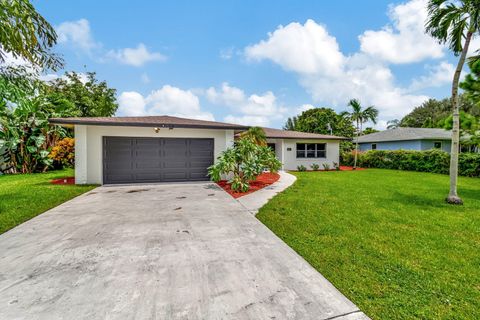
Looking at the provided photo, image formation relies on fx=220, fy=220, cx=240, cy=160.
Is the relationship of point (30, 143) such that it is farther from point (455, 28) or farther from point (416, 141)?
point (416, 141)

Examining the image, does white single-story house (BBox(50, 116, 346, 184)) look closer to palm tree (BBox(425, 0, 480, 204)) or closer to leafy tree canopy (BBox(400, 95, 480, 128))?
palm tree (BBox(425, 0, 480, 204))

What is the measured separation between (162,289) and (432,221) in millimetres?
6043

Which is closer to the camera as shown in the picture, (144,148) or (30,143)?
(144,148)

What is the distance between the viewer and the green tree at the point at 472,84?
7126 mm

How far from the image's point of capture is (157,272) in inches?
113

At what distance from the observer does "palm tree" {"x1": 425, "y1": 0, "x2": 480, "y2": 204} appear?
6273 mm

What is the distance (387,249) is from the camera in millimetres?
3688

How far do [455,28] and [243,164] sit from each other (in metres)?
7.96

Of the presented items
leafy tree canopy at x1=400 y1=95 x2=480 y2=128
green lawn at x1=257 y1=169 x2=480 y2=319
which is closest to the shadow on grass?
green lawn at x1=257 y1=169 x2=480 y2=319

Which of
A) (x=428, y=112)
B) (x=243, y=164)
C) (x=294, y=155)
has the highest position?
(x=428, y=112)

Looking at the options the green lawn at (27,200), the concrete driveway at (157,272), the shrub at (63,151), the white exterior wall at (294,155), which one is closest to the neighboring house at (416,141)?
the white exterior wall at (294,155)

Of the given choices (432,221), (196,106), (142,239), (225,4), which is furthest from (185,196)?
(196,106)

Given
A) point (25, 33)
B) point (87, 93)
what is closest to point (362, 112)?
point (25, 33)

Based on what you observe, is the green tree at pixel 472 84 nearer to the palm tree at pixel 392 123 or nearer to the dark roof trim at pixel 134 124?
the dark roof trim at pixel 134 124
